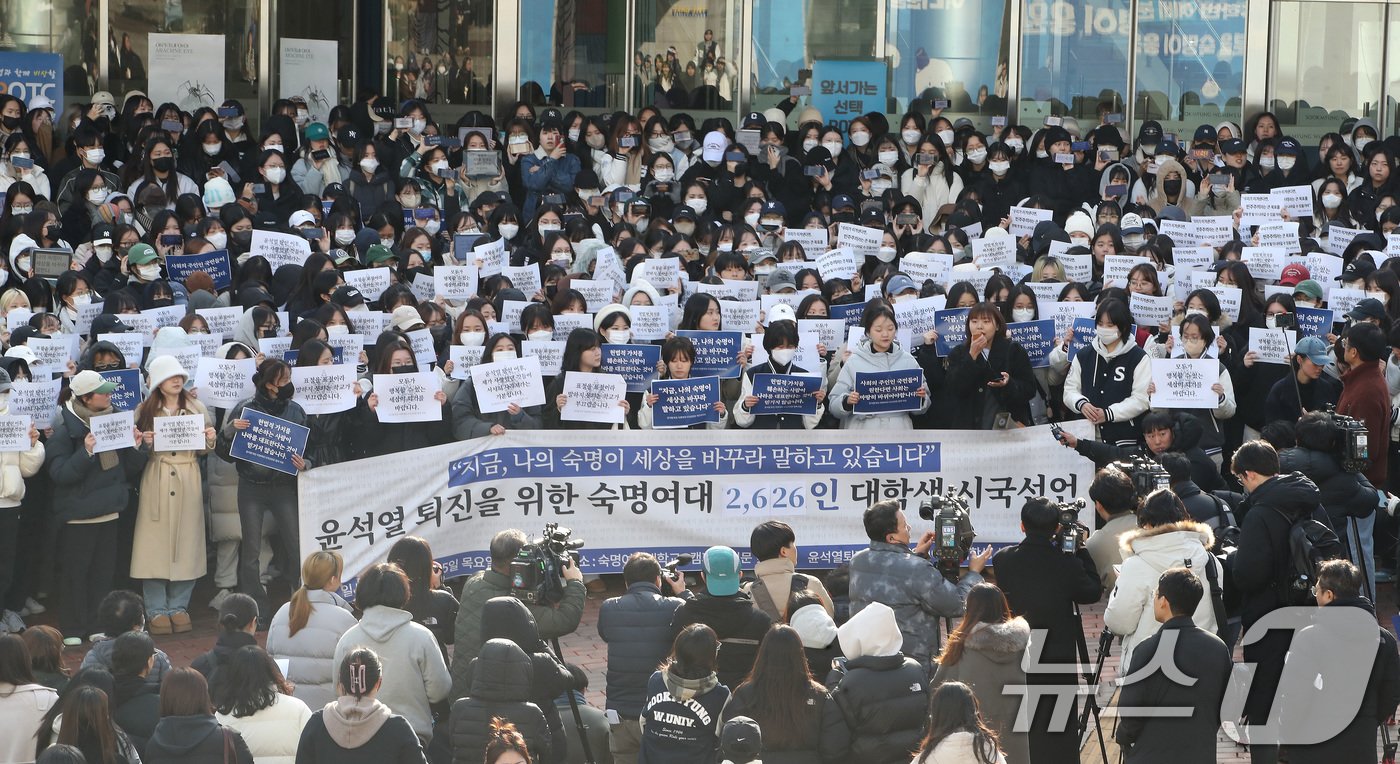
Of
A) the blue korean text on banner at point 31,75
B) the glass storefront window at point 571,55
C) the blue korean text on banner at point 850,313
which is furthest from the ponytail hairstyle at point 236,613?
the glass storefront window at point 571,55

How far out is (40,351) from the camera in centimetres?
1134

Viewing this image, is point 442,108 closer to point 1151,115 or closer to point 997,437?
point 1151,115

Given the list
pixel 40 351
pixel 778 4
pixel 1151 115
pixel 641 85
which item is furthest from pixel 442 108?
pixel 40 351

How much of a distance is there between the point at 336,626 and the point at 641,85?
652 inches

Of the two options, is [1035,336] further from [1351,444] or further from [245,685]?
[245,685]

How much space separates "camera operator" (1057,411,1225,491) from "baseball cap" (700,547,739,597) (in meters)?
3.39

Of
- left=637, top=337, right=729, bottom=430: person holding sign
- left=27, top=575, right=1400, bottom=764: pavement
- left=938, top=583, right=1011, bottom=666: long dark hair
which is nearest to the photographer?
left=938, top=583, right=1011, bottom=666: long dark hair

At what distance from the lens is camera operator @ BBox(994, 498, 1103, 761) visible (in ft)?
25.8

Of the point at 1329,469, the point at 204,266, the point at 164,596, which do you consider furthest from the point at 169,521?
the point at 1329,469

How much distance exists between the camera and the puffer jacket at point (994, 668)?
23.1ft

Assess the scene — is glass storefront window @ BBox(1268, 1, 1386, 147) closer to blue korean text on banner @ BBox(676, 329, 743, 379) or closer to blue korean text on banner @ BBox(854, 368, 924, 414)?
blue korean text on banner @ BBox(854, 368, 924, 414)

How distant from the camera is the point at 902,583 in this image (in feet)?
24.7

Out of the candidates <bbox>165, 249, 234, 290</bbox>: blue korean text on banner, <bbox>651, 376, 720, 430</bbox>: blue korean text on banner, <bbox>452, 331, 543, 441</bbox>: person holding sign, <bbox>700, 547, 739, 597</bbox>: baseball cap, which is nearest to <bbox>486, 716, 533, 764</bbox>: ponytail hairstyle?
<bbox>700, 547, 739, 597</bbox>: baseball cap

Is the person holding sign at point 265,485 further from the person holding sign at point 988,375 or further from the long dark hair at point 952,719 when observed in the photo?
the long dark hair at point 952,719
